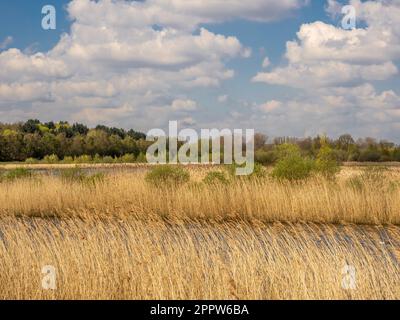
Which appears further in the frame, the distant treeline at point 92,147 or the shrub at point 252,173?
the distant treeline at point 92,147

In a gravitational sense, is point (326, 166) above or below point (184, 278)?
above

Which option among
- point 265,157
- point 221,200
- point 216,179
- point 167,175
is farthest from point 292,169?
point 265,157

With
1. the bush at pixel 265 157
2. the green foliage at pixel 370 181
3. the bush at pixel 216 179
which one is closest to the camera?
the green foliage at pixel 370 181

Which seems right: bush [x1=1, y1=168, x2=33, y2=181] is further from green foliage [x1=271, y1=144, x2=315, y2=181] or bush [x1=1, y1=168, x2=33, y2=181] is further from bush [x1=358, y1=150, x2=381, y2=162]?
bush [x1=358, y1=150, x2=381, y2=162]

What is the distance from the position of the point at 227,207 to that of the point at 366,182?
14.5 feet

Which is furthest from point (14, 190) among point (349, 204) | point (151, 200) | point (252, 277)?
point (252, 277)

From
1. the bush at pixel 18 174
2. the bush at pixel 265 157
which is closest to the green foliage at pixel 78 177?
the bush at pixel 18 174

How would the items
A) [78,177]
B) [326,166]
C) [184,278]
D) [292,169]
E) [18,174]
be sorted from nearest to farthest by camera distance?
[184,278]
[292,169]
[326,166]
[78,177]
[18,174]

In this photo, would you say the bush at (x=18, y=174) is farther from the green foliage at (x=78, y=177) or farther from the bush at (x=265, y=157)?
the bush at (x=265, y=157)

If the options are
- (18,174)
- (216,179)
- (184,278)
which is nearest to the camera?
(184,278)

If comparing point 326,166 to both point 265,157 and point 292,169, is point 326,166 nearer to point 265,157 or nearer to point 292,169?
point 292,169

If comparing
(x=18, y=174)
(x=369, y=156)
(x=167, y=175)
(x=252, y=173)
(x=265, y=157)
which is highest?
(x=252, y=173)

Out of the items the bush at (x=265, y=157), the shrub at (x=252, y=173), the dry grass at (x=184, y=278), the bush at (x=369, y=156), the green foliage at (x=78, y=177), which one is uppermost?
the shrub at (x=252, y=173)
